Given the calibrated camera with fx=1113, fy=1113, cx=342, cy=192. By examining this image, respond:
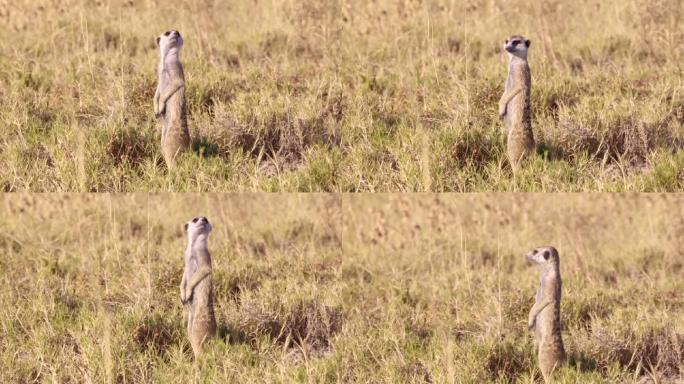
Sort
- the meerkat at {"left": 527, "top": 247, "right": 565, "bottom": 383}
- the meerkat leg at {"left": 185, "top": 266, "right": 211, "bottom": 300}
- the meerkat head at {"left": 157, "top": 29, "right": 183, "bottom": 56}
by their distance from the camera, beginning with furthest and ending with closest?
the meerkat head at {"left": 157, "top": 29, "right": 183, "bottom": 56}, the meerkat leg at {"left": 185, "top": 266, "right": 211, "bottom": 300}, the meerkat at {"left": 527, "top": 247, "right": 565, "bottom": 383}

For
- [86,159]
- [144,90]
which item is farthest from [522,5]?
[86,159]

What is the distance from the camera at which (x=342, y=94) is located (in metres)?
7.96

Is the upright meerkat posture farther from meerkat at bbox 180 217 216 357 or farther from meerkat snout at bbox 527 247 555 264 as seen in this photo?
meerkat at bbox 180 217 216 357

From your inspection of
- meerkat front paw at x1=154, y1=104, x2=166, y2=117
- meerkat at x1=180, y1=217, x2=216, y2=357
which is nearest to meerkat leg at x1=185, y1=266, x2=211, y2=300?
meerkat at x1=180, y1=217, x2=216, y2=357

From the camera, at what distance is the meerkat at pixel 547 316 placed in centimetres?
723

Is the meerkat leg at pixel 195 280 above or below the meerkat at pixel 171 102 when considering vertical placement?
below

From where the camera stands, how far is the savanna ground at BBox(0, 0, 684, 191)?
748 centimetres

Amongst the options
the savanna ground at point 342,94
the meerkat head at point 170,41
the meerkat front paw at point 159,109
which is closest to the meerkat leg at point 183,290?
the savanna ground at point 342,94

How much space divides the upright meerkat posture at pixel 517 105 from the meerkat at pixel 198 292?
7.06 ft

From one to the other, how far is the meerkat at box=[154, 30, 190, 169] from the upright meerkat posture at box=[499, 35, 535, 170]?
213cm

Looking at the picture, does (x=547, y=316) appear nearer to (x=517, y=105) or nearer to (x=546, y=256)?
(x=546, y=256)

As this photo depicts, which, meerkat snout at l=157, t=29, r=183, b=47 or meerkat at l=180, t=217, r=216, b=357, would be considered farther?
meerkat snout at l=157, t=29, r=183, b=47

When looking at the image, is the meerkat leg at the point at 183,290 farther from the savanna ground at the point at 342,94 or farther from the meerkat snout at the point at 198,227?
the savanna ground at the point at 342,94

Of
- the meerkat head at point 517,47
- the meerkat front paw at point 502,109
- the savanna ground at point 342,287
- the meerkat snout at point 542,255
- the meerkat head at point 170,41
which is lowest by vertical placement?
the savanna ground at point 342,287
